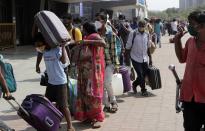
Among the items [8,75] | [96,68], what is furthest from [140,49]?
[8,75]

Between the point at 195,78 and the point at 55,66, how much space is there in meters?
2.34

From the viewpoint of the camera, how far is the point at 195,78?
4.46 metres

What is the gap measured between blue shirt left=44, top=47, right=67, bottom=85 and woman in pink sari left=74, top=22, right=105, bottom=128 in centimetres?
72

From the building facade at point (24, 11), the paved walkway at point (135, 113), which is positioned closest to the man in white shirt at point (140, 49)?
the paved walkway at point (135, 113)

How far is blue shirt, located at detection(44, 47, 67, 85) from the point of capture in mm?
6281

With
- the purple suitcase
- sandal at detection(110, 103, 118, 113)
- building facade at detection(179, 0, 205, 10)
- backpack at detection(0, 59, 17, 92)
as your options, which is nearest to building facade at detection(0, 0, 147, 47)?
the purple suitcase

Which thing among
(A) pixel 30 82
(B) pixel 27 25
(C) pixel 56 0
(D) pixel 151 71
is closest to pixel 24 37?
(B) pixel 27 25

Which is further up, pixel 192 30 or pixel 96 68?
pixel 192 30

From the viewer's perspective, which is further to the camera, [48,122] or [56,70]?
[56,70]

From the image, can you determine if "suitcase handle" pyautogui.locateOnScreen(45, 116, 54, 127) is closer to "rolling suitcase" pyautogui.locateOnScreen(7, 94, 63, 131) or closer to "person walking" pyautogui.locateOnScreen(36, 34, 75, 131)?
"rolling suitcase" pyautogui.locateOnScreen(7, 94, 63, 131)

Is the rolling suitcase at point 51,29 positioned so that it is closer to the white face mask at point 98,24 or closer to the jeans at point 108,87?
the white face mask at point 98,24

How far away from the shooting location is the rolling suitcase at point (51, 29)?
19.3 ft

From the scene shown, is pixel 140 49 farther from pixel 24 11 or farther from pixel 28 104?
pixel 24 11

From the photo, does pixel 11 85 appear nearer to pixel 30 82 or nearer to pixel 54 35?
pixel 54 35
